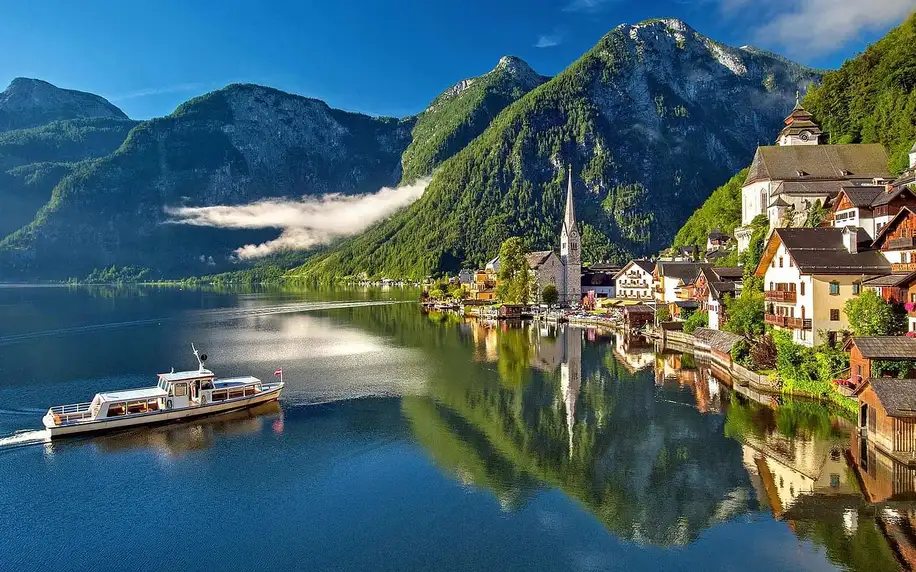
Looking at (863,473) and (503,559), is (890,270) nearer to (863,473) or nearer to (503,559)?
(863,473)

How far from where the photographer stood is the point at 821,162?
82.6 meters

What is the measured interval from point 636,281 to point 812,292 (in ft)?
235

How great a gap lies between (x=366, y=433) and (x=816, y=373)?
32.4 metres

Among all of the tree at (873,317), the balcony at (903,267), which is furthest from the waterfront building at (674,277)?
the tree at (873,317)

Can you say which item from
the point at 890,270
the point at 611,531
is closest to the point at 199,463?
the point at 611,531

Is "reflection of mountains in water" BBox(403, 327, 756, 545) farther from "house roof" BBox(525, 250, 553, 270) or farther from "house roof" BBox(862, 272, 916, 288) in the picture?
"house roof" BBox(525, 250, 553, 270)

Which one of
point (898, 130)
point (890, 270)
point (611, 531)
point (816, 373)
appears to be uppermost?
point (898, 130)

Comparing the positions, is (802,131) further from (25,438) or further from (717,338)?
(25,438)

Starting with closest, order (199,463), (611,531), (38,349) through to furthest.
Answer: (611,531)
(199,463)
(38,349)

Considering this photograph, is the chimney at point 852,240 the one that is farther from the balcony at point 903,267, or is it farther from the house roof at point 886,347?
the house roof at point 886,347

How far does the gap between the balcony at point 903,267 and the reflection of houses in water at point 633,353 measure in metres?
23.2

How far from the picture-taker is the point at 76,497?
98.1ft

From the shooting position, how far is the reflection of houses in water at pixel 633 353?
63219mm

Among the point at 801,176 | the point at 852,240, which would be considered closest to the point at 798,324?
the point at 852,240
